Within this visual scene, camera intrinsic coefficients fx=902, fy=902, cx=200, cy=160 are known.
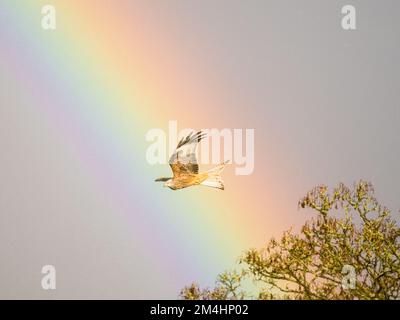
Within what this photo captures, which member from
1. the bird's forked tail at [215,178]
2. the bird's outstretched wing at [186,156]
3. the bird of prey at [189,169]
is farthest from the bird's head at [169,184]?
the bird's forked tail at [215,178]

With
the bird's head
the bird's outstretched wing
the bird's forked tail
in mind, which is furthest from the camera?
the bird's head

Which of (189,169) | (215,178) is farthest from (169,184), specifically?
(215,178)

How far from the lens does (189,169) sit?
34344 millimetres

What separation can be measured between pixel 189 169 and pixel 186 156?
73cm

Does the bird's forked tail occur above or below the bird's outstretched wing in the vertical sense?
below

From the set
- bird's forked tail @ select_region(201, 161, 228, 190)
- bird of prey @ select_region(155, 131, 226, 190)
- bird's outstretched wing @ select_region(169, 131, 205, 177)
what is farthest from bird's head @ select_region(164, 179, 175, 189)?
bird's forked tail @ select_region(201, 161, 228, 190)

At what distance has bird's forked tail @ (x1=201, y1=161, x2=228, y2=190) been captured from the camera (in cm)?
3306

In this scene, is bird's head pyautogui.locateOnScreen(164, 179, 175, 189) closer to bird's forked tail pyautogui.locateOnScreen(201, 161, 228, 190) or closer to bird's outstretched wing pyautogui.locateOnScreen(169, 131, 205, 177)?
bird's outstretched wing pyautogui.locateOnScreen(169, 131, 205, 177)

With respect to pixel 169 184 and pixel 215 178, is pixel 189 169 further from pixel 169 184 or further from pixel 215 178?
pixel 169 184

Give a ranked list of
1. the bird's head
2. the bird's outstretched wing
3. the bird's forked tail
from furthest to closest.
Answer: the bird's head → the bird's forked tail → the bird's outstretched wing

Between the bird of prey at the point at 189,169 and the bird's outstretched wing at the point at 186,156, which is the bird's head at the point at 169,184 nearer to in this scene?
the bird of prey at the point at 189,169
